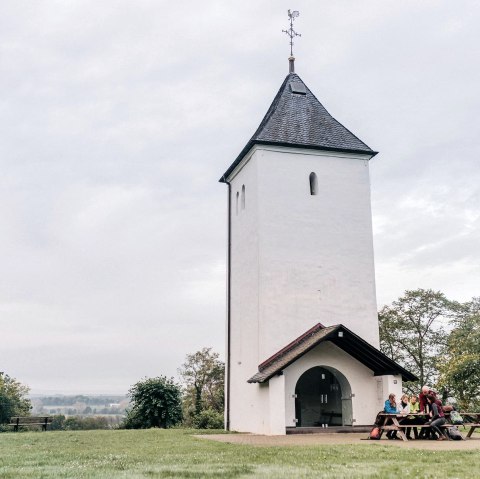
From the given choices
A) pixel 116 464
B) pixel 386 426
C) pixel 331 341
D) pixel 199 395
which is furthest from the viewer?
pixel 199 395

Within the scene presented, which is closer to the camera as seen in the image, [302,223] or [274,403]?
[274,403]

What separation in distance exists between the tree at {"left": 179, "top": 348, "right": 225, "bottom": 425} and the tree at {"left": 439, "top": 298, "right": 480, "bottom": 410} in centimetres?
1693

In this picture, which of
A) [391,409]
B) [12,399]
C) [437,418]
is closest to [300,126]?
[391,409]

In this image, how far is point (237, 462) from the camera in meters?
9.75

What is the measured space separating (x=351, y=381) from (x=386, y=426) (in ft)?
15.0

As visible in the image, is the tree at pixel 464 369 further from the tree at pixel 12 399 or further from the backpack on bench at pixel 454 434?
the tree at pixel 12 399

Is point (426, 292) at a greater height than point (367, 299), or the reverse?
point (426, 292)

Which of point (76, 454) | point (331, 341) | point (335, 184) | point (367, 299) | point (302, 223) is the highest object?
point (335, 184)

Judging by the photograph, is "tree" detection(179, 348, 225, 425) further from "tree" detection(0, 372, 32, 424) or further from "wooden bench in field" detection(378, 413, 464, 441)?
"wooden bench in field" detection(378, 413, 464, 441)

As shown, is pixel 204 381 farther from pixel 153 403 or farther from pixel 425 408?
pixel 425 408

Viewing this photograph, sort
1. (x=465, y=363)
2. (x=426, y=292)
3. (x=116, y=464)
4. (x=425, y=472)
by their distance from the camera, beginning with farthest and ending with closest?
(x=426, y=292)
(x=465, y=363)
(x=116, y=464)
(x=425, y=472)

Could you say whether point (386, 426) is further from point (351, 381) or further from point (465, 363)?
point (465, 363)

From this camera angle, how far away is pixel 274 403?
59.4 feet

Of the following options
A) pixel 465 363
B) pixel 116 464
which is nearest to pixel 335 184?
pixel 465 363
